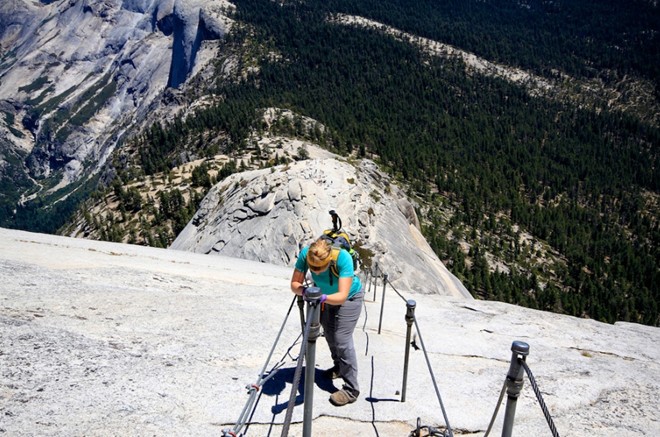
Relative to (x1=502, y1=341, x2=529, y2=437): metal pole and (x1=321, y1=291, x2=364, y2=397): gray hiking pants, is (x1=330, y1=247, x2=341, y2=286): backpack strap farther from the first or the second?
(x1=502, y1=341, x2=529, y2=437): metal pole

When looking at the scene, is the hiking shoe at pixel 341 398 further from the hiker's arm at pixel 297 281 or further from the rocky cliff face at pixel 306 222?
the rocky cliff face at pixel 306 222

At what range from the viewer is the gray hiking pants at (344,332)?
600 cm

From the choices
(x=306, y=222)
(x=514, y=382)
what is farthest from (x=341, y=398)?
(x=306, y=222)

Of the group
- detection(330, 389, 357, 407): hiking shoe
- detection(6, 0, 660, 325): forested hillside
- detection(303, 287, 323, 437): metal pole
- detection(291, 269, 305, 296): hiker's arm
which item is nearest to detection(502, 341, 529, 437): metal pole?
detection(303, 287, 323, 437): metal pole

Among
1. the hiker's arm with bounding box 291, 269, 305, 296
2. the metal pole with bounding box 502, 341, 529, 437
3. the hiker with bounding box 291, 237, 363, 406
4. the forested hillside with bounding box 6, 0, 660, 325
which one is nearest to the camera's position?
the metal pole with bounding box 502, 341, 529, 437

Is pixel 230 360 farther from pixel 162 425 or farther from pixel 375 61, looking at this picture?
pixel 375 61

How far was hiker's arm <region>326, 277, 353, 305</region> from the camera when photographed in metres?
5.45

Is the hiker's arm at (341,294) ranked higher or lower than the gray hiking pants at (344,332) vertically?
higher

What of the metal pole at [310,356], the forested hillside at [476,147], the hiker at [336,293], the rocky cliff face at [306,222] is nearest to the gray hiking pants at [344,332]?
the hiker at [336,293]

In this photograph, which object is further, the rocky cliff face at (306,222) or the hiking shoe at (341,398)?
the rocky cliff face at (306,222)

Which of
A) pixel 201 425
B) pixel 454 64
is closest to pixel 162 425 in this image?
pixel 201 425

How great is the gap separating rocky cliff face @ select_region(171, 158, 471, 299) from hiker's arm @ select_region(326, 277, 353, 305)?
1354 cm

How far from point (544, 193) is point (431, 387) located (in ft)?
410

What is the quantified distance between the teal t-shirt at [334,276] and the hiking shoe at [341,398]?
1420mm
